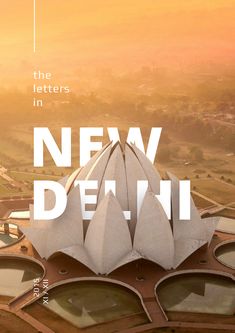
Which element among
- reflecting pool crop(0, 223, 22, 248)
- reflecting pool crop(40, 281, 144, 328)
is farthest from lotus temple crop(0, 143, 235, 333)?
reflecting pool crop(0, 223, 22, 248)

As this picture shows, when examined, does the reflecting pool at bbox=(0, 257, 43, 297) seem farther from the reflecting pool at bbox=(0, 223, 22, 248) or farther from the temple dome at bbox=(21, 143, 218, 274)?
the reflecting pool at bbox=(0, 223, 22, 248)

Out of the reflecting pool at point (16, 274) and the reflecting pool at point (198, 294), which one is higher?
the reflecting pool at point (16, 274)

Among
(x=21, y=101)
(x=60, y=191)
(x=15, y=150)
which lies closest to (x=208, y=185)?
(x=60, y=191)

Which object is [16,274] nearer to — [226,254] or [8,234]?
[8,234]

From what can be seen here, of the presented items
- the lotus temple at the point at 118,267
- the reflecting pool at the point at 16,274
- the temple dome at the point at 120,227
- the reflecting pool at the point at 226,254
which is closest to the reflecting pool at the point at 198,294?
the lotus temple at the point at 118,267

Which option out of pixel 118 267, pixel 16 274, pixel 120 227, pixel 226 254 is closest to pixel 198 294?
pixel 118 267

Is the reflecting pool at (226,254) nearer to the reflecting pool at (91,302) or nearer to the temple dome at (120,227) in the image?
the temple dome at (120,227)
